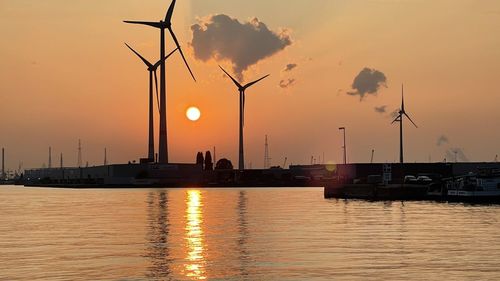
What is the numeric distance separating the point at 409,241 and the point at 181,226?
1216 inches

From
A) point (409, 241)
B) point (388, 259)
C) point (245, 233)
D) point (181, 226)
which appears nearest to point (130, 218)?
point (181, 226)

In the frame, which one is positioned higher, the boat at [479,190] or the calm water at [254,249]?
the boat at [479,190]

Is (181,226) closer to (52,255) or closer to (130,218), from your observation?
(130,218)

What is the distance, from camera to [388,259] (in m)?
58.3

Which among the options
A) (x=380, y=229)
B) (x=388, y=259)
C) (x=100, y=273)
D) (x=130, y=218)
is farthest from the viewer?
(x=130, y=218)

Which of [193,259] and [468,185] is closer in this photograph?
[193,259]

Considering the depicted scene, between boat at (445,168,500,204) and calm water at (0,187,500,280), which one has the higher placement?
boat at (445,168,500,204)

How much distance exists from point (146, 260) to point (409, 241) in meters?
24.4

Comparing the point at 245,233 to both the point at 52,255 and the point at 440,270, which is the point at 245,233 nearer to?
the point at 52,255

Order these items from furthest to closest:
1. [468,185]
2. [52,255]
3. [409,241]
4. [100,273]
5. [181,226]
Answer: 1. [468,185]
2. [181,226]
3. [409,241]
4. [52,255]
5. [100,273]

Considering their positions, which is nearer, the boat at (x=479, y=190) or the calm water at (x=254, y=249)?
the calm water at (x=254, y=249)

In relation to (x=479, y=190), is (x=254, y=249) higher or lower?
lower

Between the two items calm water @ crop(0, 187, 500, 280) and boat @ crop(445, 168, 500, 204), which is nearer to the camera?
calm water @ crop(0, 187, 500, 280)

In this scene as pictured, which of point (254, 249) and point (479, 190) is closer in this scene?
point (254, 249)
